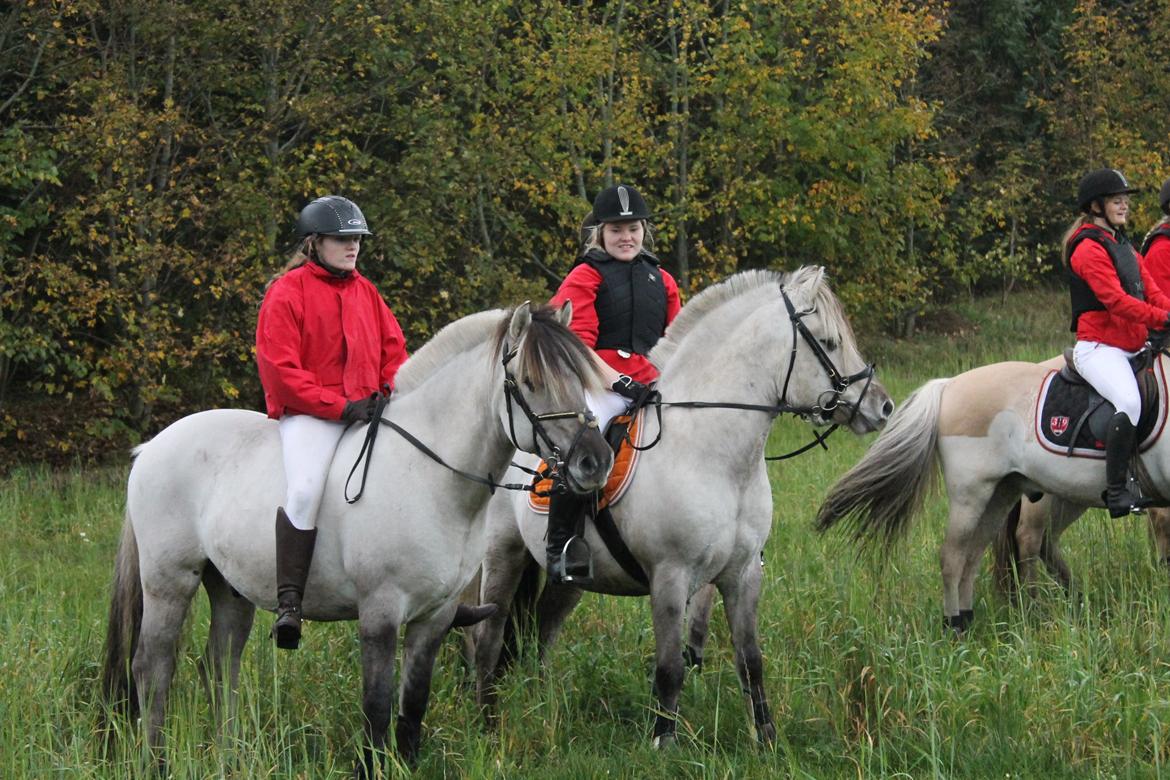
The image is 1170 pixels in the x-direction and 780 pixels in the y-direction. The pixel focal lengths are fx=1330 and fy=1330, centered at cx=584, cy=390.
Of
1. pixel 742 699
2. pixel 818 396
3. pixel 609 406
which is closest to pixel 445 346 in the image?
pixel 609 406

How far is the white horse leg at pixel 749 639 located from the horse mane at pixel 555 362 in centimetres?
160

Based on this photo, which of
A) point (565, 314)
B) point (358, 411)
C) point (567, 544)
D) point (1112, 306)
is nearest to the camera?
point (565, 314)

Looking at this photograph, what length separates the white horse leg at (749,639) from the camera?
6.14 meters

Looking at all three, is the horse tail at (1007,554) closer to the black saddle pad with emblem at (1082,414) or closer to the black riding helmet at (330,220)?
the black saddle pad with emblem at (1082,414)

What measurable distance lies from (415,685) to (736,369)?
2.16 m

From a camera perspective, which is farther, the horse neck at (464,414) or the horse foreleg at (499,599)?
the horse foreleg at (499,599)

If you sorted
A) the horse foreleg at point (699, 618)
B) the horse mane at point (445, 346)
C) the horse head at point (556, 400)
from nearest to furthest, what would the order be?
the horse head at point (556, 400) < the horse mane at point (445, 346) < the horse foreleg at point (699, 618)

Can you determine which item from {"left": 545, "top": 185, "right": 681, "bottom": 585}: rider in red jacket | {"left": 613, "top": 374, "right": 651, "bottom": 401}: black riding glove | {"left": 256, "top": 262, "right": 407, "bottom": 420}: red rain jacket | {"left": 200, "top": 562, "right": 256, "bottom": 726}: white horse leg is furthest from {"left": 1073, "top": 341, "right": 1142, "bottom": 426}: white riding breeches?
{"left": 200, "top": 562, "right": 256, "bottom": 726}: white horse leg

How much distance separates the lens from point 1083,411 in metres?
8.41

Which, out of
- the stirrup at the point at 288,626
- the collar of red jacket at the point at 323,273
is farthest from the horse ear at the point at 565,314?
the stirrup at the point at 288,626

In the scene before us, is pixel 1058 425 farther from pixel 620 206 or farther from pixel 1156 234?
pixel 620 206

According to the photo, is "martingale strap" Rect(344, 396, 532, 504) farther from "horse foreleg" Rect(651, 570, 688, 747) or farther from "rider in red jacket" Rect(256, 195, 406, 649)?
"horse foreleg" Rect(651, 570, 688, 747)

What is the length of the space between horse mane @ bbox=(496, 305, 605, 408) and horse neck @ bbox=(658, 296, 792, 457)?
1.24 m

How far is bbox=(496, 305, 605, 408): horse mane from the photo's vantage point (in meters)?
5.19
